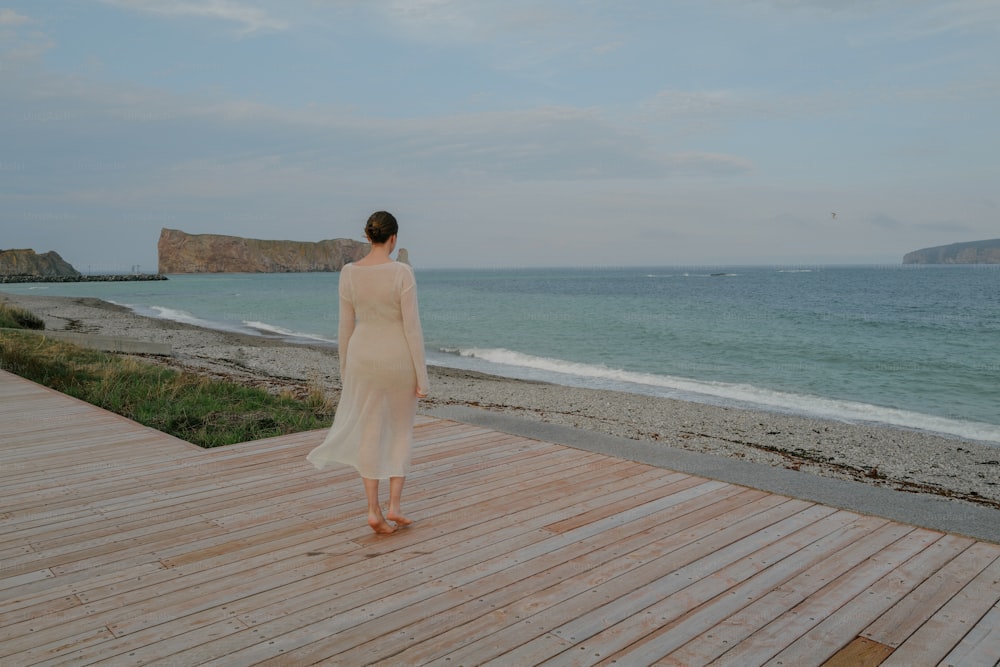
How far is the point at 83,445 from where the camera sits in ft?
19.6

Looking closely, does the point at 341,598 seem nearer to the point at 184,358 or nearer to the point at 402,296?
the point at 402,296

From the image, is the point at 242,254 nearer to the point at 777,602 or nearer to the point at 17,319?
the point at 17,319

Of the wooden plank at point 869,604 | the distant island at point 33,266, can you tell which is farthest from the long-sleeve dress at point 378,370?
the distant island at point 33,266

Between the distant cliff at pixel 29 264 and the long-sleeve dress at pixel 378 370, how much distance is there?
13729 centimetres

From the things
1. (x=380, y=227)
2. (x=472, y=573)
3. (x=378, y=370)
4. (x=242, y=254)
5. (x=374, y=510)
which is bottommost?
(x=472, y=573)

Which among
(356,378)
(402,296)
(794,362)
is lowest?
(794,362)

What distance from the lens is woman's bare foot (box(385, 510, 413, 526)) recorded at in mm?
4023

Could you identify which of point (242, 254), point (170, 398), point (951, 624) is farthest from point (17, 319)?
point (242, 254)

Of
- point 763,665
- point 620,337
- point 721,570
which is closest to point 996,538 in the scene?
point 721,570

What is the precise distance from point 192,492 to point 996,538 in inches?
193

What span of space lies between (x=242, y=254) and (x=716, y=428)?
569 ft

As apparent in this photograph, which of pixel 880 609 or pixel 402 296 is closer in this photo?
pixel 880 609

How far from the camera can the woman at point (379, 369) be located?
3.69 meters

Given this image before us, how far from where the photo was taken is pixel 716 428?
1110 centimetres
